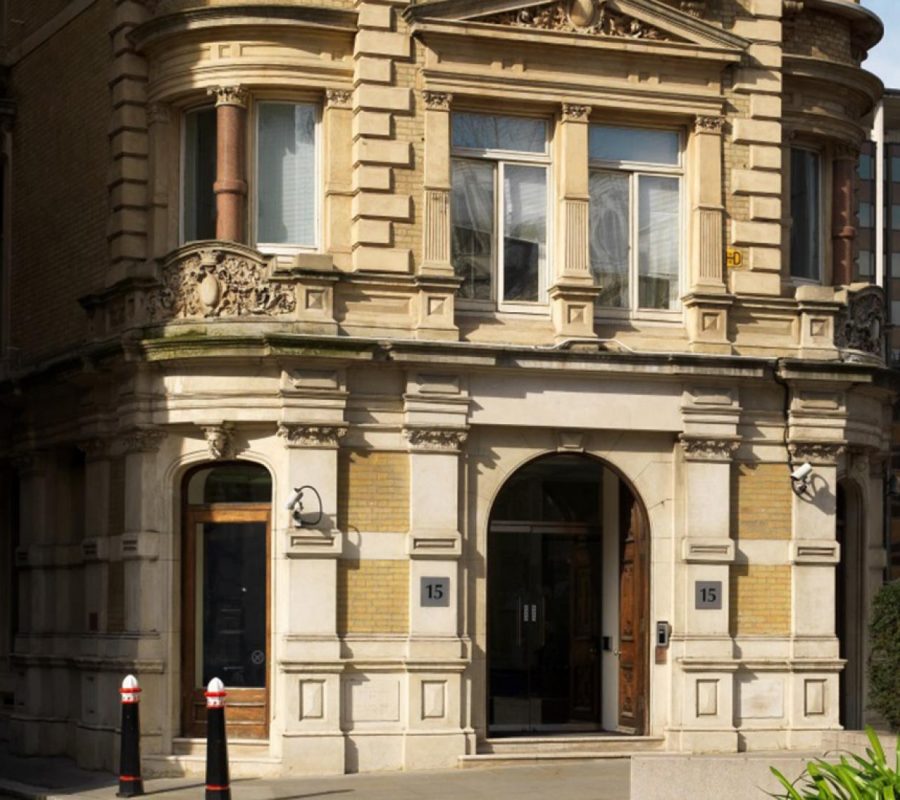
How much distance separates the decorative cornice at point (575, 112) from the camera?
25.7 metres

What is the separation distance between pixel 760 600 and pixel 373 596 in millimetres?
5048

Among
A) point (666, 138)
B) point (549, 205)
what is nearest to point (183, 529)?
point (549, 205)

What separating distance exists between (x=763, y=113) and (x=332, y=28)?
18.9ft

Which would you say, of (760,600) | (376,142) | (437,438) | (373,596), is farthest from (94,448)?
(760,600)

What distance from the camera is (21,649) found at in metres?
28.6

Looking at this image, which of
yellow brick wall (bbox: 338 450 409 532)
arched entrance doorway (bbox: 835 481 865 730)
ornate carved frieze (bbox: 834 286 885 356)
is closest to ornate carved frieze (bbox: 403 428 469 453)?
yellow brick wall (bbox: 338 450 409 532)

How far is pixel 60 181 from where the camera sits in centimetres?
2841

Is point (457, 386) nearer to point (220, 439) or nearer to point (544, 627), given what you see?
point (220, 439)

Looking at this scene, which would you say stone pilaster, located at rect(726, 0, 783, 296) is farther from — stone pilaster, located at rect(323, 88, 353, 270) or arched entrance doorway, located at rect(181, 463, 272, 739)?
arched entrance doorway, located at rect(181, 463, 272, 739)

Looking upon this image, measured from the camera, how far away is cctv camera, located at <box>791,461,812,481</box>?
85.1ft

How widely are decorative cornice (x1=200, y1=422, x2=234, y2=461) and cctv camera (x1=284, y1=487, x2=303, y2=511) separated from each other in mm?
1099

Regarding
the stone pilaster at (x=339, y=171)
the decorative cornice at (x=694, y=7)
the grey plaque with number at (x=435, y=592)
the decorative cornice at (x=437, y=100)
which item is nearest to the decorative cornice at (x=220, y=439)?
the stone pilaster at (x=339, y=171)

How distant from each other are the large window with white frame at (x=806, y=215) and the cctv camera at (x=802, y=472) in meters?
3.07

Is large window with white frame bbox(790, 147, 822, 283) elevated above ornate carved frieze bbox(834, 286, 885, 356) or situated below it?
above
